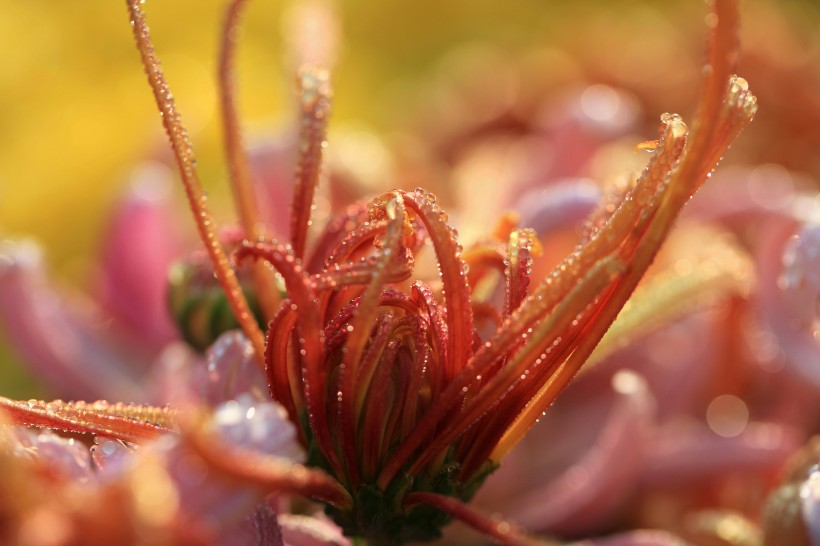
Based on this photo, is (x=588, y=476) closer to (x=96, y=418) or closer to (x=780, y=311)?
(x=780, y=311)

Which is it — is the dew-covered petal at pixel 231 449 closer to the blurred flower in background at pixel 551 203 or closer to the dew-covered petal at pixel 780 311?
the blurred flower in background at pixel 551 203

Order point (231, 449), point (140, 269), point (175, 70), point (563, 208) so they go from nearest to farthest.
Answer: point (231, 449), point (563, 208), point (140, 269), point (175, 70)

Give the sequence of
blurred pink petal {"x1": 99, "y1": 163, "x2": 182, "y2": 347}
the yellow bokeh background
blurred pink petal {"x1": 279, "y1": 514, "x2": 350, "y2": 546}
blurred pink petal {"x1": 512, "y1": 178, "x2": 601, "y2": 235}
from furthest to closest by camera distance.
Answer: the yellow bokeh background → blurred pink petal {"x1": 99, "y1": 163, "x2": 182, "y2": 347} → blurred pink petal {"x1": 512, "y1": 178, "x2": 601, "y2": 235} → blurred pink petal {"x1": 279, "y1": 514, "x2": 350, "y2": 546}

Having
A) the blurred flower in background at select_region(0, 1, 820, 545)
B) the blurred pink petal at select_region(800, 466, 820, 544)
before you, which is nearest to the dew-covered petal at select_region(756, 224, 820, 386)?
the blurred flower in background at select_region(0, 1, 820, 545)

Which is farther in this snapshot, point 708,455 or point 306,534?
point 708,455

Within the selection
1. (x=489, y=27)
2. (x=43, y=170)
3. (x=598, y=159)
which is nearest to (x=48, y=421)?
(x=598, y=159)

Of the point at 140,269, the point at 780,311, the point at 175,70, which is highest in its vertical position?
the point at 175,70

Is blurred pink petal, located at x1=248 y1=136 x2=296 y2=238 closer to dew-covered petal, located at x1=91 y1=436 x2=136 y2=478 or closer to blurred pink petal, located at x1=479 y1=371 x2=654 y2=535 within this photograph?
blurred pink petal, located at x1=479 y1=371 x2=654 y2=535

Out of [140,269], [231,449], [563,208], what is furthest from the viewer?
[140,269]

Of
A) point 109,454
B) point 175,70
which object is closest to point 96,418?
point 109,454

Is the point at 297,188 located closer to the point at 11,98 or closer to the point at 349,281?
the point at 349,281
